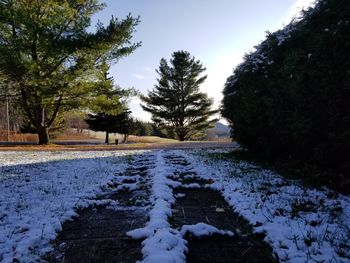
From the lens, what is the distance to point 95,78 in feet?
61.7

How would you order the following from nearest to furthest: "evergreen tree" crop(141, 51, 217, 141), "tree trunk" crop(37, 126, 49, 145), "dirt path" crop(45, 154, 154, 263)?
"dirt path" crop(45, 154, 154, 263)
"tree trunk" crop(37, 126, 49, 145)
"evergreen tree" crop(141, 51, 217, 141)

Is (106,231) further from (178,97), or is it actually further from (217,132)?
(217,132)

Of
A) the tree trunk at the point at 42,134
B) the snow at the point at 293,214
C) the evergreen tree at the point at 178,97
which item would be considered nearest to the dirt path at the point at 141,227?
the snow at the point at 293,214

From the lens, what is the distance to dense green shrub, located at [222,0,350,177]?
14.4ft

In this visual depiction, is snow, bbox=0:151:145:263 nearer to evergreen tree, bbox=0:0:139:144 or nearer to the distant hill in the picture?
the distant hill

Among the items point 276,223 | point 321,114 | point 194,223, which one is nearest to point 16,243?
point 194,223

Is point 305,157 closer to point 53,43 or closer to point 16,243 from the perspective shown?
point 16,243

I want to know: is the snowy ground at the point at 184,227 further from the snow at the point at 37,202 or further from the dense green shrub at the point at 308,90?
the dense green shrub at the point at 308,90

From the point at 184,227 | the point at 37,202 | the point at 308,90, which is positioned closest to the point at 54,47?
the point at 37,202

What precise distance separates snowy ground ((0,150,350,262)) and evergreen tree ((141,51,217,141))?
2981cm

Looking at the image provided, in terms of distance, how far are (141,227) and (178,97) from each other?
33.2 metres

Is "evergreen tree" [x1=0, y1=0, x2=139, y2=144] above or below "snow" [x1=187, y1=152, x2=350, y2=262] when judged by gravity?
above

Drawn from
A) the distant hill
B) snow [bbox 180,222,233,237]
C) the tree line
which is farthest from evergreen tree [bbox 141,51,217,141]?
snow [bbox 180,222,233,237]

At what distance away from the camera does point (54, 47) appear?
14.9 m
